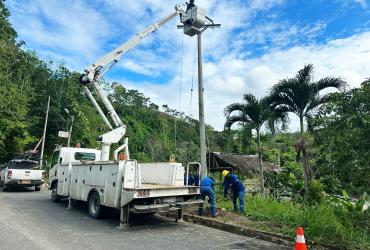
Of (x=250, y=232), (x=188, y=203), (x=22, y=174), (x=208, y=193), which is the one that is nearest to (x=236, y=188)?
(x=208, y=193)

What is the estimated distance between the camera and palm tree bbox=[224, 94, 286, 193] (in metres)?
15.9

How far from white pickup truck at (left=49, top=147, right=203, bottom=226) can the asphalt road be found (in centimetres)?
54

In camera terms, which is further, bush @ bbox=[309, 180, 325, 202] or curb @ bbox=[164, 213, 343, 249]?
bush @ bbox=[309, 180, 325, 202]

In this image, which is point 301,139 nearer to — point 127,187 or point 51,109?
point 127,187

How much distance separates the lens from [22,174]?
19.2 meters

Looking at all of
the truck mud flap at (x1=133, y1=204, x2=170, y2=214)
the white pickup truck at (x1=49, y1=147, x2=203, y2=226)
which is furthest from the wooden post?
the truck mud flap at (x1=133, y1=204, x2=170, y2=214)

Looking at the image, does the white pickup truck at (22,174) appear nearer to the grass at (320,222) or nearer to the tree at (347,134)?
the grass at (320,222)

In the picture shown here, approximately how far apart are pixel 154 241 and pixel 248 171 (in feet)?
38.2

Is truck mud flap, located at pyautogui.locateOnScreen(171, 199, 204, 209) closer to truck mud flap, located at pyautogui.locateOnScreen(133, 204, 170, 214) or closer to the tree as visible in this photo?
truck mud flap, located at pyautogui.locateOnScreen(133, 204, 170, 214)

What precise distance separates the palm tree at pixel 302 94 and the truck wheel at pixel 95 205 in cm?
824

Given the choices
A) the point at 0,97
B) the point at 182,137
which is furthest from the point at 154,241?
the point at 182,137

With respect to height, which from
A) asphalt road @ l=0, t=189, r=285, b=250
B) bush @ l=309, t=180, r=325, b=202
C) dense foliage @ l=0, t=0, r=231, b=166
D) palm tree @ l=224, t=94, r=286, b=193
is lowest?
asphalt road @ l=0, t=189, r=285, b=250

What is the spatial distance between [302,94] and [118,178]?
8.99 meters

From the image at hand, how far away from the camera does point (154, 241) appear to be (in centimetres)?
768
